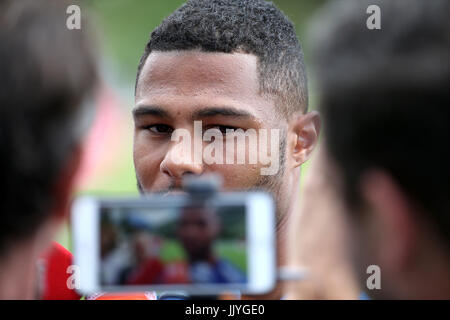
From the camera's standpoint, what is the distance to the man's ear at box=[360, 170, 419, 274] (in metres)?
0.69

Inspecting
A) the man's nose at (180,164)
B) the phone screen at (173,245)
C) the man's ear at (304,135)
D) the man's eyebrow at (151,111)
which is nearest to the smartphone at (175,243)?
the phone screen at (173,245)

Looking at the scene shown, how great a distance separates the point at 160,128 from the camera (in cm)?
125

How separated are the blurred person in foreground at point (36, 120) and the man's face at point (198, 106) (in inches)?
18.1

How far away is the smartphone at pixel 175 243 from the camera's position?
2.31 feet

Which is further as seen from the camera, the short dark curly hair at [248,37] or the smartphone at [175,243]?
the short dark curly hair at [248,37]

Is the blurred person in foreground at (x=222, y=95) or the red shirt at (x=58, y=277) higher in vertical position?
the blurred person in foreground at (x=222, y=95)

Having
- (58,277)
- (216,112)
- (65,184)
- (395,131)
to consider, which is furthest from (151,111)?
(395,131)

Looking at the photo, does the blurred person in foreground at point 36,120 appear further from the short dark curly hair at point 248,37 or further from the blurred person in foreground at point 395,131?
the short dark curly hair at point 248,37

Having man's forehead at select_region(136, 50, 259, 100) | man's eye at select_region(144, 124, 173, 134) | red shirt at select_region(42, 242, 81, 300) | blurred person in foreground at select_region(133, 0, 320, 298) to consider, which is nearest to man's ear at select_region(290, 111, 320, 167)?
blurred person in foreground at select_region(133, 0, 320, 298)

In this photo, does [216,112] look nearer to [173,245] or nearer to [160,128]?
[160,128]

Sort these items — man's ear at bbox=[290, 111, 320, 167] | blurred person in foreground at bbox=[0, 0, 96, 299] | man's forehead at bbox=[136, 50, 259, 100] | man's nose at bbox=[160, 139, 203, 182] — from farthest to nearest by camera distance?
man's ear at bbox=[290, 111, 320, 167] → man's forehead at bbox=[136, 50, 259, 100] → man's nose at bbox=[160, 139, 203, 182] → blurred person in foreground at bbox=[0, 0, 96, 299]

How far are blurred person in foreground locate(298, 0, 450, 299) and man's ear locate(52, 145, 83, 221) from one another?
0.30 meters

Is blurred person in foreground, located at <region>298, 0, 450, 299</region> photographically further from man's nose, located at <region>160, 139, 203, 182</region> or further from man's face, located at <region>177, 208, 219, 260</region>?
man's nose, located at <region>160, 139, 203, 182</region>

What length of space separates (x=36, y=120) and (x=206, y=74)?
1.95 feet
